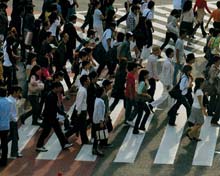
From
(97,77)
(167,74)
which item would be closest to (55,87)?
(167,74)

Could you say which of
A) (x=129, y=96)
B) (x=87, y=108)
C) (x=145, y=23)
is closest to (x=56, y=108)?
(x=87, y=108)

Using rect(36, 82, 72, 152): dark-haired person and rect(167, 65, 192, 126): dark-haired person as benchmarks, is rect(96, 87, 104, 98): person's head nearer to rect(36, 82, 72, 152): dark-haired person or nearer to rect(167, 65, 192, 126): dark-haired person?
rect(36, 82, 72, 152): dark-haired person

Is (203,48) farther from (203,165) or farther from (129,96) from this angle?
(203,165)

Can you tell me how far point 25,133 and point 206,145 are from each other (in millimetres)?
4572

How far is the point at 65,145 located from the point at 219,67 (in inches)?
Result: 187

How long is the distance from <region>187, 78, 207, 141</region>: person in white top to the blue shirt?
4.47 m

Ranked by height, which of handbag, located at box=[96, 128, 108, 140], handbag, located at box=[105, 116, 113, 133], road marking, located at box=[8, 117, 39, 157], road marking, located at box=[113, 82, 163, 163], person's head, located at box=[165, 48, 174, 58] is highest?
person's head, located at box=[165, 48, 174, 58]

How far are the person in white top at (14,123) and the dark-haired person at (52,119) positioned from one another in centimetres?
64

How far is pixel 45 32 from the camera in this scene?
22.0 meters

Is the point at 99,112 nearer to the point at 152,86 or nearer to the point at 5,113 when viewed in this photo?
the point at 5,113

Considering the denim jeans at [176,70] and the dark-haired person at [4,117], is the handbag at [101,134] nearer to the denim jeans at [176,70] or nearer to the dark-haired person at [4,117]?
the dark-haired person at [4,117]

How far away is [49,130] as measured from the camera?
703 inches

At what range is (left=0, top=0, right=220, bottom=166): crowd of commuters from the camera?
57.8 feet

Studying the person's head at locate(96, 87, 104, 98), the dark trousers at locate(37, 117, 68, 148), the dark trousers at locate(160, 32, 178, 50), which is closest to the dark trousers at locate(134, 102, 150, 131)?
the person's head at locate(96, 87, 104, 98)
